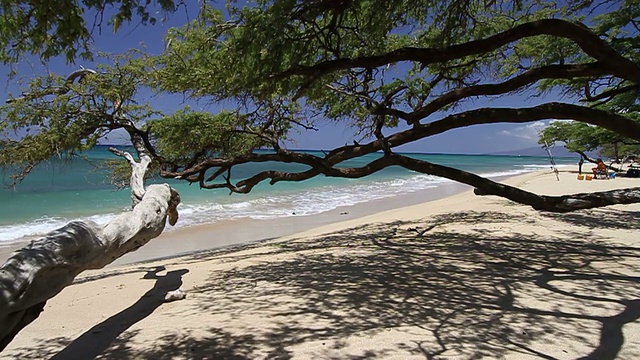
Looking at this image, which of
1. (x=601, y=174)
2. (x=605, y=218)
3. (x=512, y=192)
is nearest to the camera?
(x=512, y=192)

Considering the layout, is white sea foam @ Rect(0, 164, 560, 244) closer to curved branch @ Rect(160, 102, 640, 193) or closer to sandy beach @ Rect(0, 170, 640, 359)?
curved branch @ Rect(160, 102, 640, 193)

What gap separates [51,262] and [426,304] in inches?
113

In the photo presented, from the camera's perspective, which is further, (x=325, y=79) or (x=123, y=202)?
(x=123, y=202)

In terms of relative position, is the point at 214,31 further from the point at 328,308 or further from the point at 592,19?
the point at 592,19

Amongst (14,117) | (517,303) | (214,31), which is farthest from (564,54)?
(14,117)

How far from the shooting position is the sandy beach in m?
2.69

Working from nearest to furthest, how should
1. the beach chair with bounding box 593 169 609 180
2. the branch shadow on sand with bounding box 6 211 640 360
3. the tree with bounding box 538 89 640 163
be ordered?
1. the branch shadow on sand with bounding box 6 211 640 360
2. the tree with bounding box 538 89 640 163
3. the beach chair with bounding box 593 169 609 180

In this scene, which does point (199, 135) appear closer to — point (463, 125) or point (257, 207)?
point (463, 125)

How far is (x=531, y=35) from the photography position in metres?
3.53

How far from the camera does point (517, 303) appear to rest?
3412 mm

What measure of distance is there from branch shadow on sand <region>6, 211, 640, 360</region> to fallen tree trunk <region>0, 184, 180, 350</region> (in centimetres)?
86

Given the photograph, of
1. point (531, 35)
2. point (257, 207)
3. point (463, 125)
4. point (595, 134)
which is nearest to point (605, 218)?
point (463, 125)

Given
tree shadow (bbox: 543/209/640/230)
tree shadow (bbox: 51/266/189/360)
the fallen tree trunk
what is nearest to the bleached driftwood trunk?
the fallen tree trunk

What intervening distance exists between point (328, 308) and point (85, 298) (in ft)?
10.4
